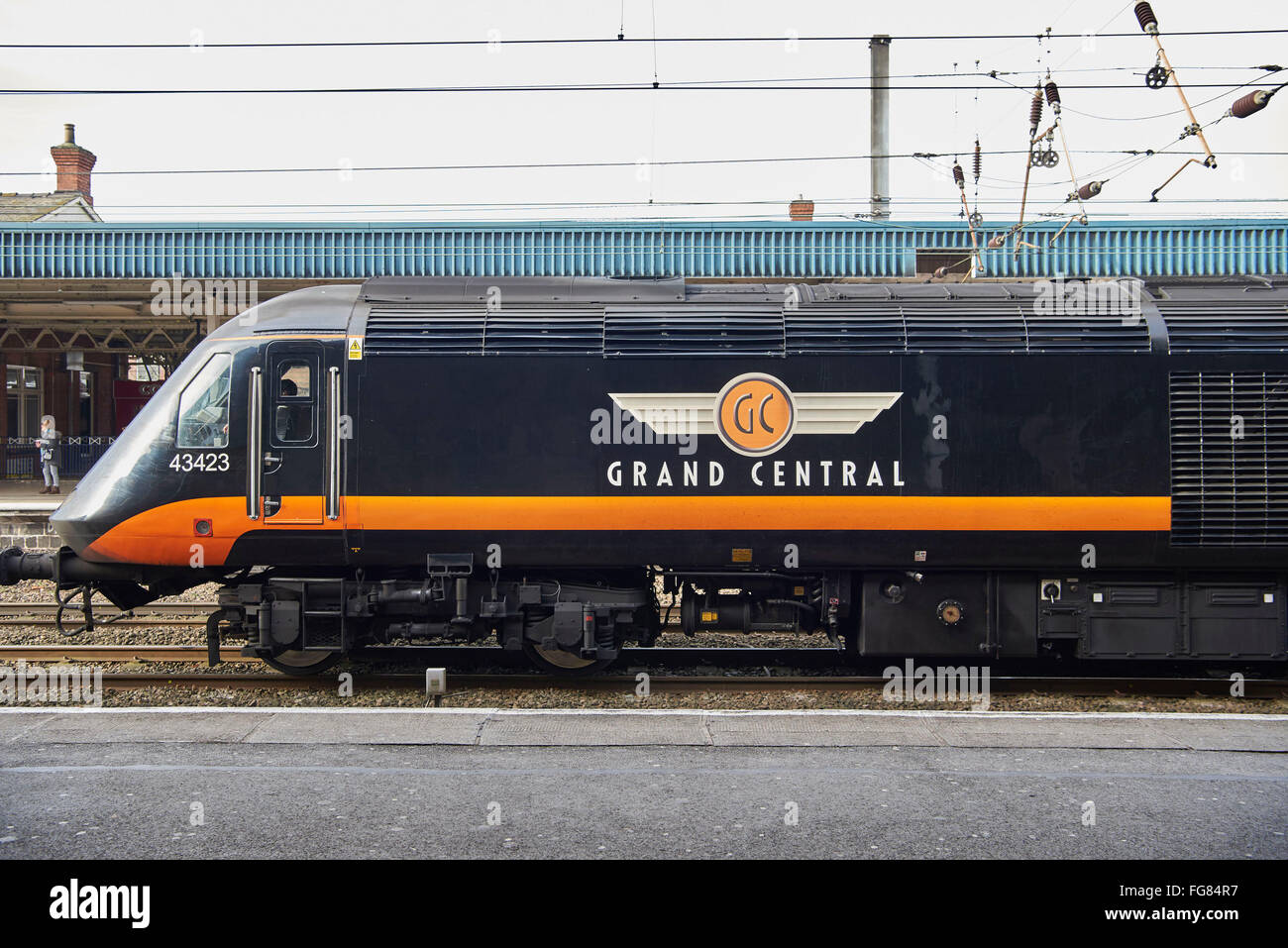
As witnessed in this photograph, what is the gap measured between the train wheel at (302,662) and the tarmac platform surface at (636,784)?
1297 mm

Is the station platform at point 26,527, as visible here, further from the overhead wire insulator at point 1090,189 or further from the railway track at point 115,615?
the overhead wire insulator at point 1090,189

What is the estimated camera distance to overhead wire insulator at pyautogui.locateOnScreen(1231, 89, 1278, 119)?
9.16 m

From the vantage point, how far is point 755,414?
328 inches

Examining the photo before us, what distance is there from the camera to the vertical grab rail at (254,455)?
830 centimetres

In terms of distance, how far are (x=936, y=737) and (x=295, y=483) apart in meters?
5.43

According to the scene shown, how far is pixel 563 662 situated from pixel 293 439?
306cm

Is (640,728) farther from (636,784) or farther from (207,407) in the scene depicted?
(207,407)

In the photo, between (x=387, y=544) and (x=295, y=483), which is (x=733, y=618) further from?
(x=295, y=483)

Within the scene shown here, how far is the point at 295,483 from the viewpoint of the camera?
27.3 ft

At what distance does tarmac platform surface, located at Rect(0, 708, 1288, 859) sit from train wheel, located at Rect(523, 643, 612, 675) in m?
1.35

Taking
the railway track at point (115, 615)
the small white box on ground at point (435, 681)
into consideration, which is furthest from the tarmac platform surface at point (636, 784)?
the railway track at point (115, 615)
